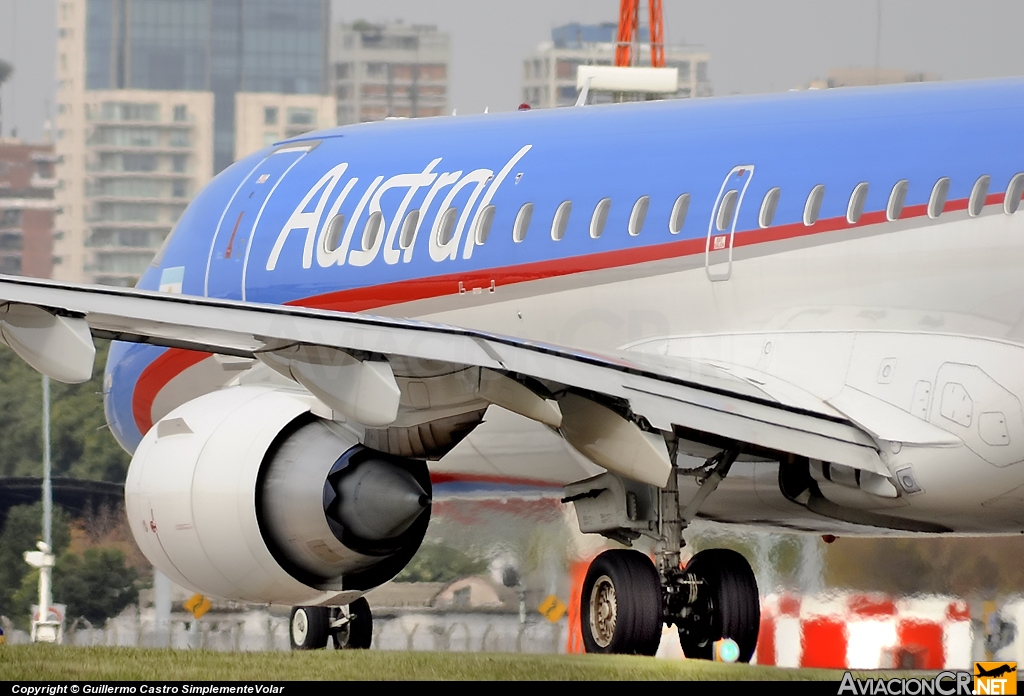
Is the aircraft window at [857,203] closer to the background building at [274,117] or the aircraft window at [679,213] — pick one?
the aircraft window at [679,213]

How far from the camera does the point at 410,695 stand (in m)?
7.62

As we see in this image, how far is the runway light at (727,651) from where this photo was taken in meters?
10.6

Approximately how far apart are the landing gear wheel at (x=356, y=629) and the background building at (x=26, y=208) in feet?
41.6

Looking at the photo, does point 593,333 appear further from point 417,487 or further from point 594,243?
point 417,487

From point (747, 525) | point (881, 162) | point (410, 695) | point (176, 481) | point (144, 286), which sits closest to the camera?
point (410, 695)

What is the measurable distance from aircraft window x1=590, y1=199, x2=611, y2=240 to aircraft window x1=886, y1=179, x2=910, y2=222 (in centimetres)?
206

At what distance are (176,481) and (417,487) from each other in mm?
1456

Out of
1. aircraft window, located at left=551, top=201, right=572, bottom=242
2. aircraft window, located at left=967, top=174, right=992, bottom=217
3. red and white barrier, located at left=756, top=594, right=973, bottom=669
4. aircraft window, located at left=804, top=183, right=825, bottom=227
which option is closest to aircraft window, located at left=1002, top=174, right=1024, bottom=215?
aircraft window, located at left=967, top=174, right=992, bottom=217

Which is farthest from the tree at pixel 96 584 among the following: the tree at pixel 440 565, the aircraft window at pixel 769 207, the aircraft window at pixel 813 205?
the aircraft window at pixel 813 205

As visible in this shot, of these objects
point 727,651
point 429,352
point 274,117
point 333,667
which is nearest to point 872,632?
point 727,651

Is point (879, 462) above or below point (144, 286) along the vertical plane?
below

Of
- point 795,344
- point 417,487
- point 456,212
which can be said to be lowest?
point 417,487

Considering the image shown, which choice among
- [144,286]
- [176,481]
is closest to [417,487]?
[176,481]

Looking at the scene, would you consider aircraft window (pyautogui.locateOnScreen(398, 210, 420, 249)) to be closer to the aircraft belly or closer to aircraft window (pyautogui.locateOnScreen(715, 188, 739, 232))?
the aircraft belly
